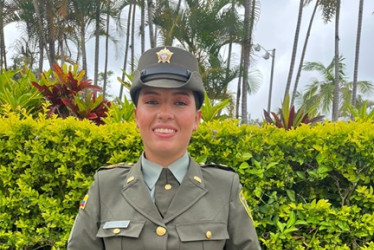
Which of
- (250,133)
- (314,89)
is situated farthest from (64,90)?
(314,89)

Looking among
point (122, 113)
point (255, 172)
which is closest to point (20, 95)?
point (122, 113)

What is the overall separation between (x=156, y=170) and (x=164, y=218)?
18 centimetres

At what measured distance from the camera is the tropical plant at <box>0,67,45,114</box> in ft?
9.23

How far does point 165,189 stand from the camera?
1418mm

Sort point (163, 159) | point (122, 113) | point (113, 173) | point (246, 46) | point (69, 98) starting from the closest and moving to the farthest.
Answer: point (163, 159) → point (113, 173) → point (122, 113) → point (69, 98) → point (246, 46)

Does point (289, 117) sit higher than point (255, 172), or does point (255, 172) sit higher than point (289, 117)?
point (289, 117)

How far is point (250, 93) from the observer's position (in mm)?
16312

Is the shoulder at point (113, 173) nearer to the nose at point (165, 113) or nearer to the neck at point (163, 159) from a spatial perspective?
the neck at point (163, 159)

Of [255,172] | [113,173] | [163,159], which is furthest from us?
[255,172]

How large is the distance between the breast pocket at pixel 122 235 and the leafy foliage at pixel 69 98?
1.68 metres

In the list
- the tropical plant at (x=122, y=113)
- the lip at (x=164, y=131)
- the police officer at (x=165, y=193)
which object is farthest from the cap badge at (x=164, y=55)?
the tropical plant at (x=122, y=113)

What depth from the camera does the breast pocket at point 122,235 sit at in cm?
134

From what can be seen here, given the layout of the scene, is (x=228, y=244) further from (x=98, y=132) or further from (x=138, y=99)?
(x=98, y=132)

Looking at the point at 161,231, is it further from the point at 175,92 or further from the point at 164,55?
the point at 164,55
